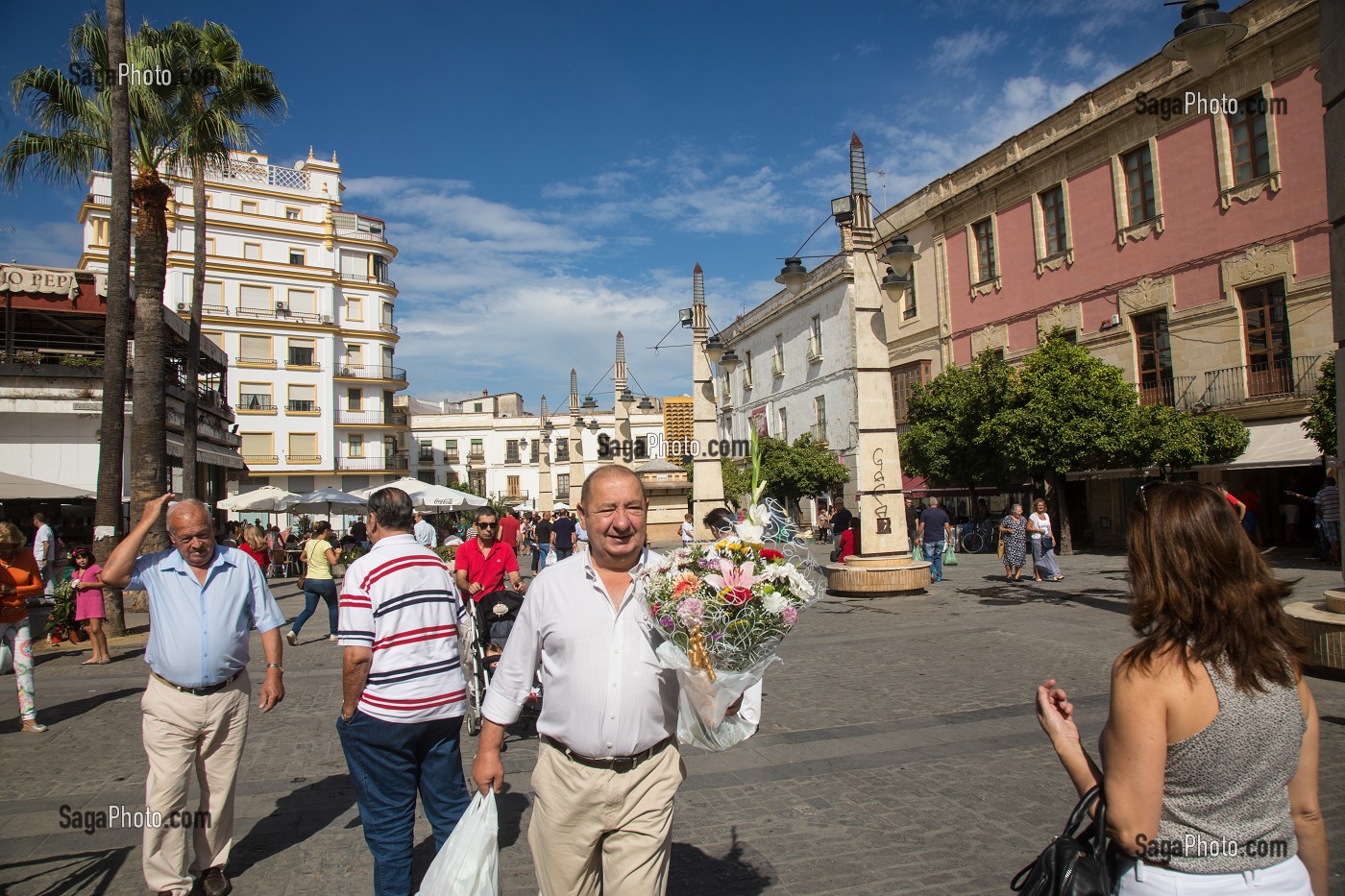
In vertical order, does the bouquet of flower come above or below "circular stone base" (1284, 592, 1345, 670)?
above

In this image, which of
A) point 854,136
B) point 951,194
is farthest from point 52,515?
point 951,194

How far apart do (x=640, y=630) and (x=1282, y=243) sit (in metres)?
22.6

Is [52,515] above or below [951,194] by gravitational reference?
below

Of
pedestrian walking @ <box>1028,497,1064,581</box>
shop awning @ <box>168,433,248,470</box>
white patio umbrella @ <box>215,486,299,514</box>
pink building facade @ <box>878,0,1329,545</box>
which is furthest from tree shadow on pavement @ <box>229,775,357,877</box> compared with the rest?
white patio umbrella @ <box>215,486,299,514</box>

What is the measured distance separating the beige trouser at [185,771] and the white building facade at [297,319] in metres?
44.0

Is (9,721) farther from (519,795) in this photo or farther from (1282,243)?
(1282,243)

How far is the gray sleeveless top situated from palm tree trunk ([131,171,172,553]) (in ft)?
47.8

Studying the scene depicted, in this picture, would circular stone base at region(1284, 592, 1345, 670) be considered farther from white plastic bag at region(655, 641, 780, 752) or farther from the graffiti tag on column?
the graffiti tag on column

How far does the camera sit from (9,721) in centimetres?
787

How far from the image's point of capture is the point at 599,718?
9.30 ft

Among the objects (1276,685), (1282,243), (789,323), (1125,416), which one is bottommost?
(1276,685)

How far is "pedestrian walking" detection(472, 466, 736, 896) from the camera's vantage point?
9.23 feet

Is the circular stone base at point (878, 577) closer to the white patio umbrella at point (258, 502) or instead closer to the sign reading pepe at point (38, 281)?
the white patio umbrella at point (258, 502)

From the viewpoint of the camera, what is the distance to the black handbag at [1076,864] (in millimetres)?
1909
